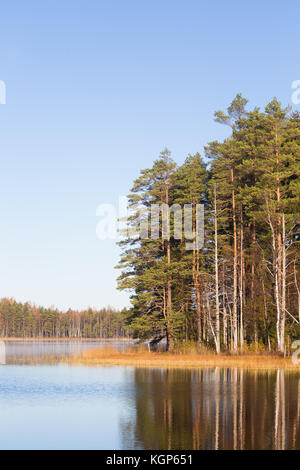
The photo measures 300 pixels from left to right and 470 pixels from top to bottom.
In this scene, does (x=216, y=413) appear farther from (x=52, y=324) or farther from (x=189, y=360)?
(x=52, y=324)

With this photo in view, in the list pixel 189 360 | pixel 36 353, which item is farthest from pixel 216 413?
pixel 36 353

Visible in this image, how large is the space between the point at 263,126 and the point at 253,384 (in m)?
26.5

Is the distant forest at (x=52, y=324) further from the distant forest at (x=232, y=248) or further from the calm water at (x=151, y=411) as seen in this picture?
the calm water at (x=151, y=411)

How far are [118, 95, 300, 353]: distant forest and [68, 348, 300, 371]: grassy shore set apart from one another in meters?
2.56

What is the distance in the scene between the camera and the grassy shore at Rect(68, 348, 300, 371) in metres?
36.7

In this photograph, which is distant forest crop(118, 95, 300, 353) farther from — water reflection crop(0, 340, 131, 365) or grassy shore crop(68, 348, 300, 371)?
water reflection crop(0, 340, 131, 365)

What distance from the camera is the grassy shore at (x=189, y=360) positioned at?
3672 cm

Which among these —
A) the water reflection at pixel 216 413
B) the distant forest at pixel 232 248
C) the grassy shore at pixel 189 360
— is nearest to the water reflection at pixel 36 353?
the grassy shore at pixel 189 360

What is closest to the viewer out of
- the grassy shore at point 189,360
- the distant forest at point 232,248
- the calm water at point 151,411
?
the calm water at point 151,411

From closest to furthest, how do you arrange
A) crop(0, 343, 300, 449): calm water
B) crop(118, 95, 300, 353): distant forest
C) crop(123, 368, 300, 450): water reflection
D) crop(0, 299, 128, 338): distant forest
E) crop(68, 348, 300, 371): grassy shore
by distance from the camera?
crop(123, 368, 300, 450): water reflection
crop(0, 343, 300, 449): calm water
crop(68, 348, 300, 371): grassy shore
crop(118, 95, 300, 353): distant forest
crop(0, 299, 128, 338): distant forest

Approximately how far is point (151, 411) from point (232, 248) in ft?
104

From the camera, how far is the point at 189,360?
4081cm

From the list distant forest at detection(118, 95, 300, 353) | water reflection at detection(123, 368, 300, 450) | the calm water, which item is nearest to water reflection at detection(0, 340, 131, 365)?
distant forest at detection(118, 95, 300, 353)

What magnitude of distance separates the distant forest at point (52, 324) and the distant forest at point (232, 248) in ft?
408
